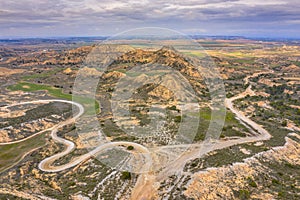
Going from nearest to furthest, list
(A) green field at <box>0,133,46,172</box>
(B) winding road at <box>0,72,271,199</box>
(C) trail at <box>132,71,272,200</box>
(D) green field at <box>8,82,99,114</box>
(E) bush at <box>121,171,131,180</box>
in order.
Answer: (C) trail at <box>132,71,272,200</box>, (B) winding road at <box>0,72,271,199</box>, (E) bush at <box>121,171,131,180</box>, (A) green field at <box>0,133,46,172</box>, (D) green field at <box>8,82,99,114</box>

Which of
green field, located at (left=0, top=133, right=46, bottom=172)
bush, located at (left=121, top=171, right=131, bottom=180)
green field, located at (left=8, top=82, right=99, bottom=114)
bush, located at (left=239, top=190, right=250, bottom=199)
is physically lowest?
green field, located at (left=0, top=133, right=46, bottom=172)

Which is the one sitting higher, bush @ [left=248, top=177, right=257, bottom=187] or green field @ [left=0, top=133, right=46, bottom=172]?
bush @ [left=248, top=177, right=257, bottom=187]

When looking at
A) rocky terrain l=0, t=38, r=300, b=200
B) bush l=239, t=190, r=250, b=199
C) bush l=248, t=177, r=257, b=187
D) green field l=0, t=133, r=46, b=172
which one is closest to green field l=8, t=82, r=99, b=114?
rocky terrain l=0, t=38, r=300, b=200

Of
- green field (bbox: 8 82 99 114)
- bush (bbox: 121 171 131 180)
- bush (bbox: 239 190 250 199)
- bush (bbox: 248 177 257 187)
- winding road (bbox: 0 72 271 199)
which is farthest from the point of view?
green field (bbox: 8 82 99 114)

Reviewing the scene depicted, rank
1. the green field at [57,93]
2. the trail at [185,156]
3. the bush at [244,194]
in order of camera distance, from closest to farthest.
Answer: the bush at [244,194] → the trail at [185,156] → the green field at [57,93]

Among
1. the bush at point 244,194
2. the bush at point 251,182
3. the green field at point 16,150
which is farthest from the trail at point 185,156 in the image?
the green field at point 16,150

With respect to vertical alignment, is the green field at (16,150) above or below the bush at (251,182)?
below

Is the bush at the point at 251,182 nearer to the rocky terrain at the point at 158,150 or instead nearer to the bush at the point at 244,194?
the rocky terrain at the point at 158,150

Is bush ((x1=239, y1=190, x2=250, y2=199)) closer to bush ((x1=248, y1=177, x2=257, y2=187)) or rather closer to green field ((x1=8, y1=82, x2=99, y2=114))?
bush ((x1=248, y1=177, x2=257, y2=187))

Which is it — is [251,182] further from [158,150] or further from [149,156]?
[158,150]
